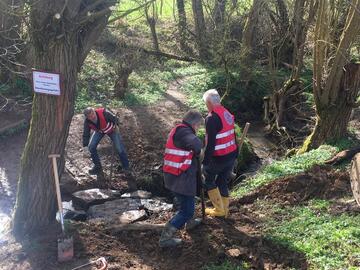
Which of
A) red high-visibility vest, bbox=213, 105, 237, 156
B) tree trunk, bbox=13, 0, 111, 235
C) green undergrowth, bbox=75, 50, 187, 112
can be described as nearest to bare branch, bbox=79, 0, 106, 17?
tree trunk, bbox=13, 0, 111, 235

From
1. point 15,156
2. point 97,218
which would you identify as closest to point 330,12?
point 97,218

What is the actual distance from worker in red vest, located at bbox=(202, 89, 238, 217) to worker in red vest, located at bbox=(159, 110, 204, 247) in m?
0.38

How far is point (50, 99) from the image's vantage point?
19.5ft

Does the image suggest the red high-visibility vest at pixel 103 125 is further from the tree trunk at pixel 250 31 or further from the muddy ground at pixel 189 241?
the tree trunk at pixel 250 31

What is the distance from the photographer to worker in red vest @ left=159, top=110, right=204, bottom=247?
558cm

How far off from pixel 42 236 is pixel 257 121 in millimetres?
9825

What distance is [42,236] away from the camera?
241 inches

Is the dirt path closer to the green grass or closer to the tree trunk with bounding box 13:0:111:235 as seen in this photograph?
the tree trunk with bounding box 13:0:111:235

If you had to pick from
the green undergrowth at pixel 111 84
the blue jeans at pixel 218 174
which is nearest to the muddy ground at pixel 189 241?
the blue jeans at pixel 218 174

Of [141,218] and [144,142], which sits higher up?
[144,142]

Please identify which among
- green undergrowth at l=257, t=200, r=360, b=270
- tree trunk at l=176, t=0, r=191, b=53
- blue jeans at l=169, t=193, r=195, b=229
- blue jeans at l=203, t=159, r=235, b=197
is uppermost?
tree trunk at l=176, t=0, r=191, b=53

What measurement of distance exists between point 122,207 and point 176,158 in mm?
2950

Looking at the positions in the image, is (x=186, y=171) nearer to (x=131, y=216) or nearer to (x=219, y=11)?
(x=131, y=216)

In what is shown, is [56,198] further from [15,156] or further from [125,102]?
[125,102]
